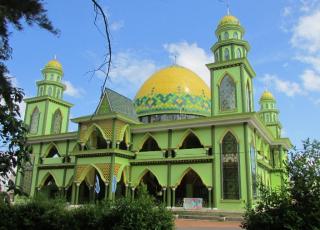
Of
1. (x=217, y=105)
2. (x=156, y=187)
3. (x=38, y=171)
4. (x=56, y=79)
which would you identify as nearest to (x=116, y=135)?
(x=156, y=187)

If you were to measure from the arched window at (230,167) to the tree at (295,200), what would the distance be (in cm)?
1599

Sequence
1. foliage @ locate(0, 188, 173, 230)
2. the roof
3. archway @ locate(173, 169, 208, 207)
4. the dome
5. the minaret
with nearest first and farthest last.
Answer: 1. foliage @ locate(0, 188, 173, 230)
2. archway @ locate(173, 169, 208, 207)
3. the roof
4. the dome
5. the minaret

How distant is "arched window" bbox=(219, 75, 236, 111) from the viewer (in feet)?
84.1

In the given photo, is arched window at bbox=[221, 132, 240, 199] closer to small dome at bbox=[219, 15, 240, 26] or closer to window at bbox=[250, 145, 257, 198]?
window at bbox=[250, 145, 257, 198]

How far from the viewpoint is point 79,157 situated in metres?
26.7

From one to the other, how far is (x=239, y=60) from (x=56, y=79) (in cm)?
1974

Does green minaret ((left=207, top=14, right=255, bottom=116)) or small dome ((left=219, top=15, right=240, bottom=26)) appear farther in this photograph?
small dome ((left=219, top=15, right=240, bottom=26))

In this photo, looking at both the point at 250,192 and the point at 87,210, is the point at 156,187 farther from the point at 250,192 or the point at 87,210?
the point at 87,210

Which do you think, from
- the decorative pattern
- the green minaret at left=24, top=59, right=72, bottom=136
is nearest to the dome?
the decorative pattern

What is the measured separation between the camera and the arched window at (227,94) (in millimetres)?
25625

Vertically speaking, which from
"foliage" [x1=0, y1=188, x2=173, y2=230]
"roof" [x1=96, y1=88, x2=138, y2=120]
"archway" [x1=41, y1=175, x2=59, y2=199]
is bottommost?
"foliage" [x1=0, y1=188, x2=173, y2=230]

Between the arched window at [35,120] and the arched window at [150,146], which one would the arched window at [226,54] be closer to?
the arched window at [150,146]

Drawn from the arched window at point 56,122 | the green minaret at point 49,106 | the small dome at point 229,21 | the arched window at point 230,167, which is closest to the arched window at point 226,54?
the small dome at point 229,21

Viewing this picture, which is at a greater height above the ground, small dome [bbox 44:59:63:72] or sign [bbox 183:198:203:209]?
small dome [bbox 44:59:63:72]
